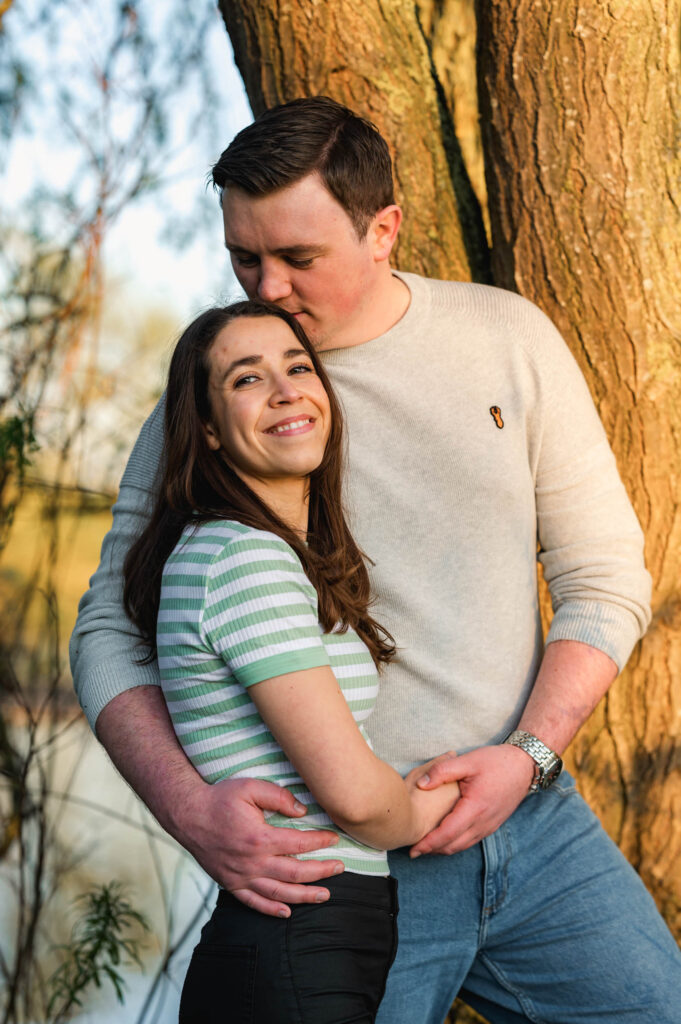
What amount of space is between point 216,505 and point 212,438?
139mm

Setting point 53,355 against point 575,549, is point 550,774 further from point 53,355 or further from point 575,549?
point 53,355

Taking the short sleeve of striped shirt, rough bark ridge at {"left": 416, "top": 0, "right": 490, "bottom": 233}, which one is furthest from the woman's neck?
rough bark ridge at {"left": 416, "top": 0, "right": 490, "bottom": 233}

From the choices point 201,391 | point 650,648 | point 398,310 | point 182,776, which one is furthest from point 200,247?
point 182,776

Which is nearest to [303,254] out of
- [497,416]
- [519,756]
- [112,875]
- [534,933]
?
[497,416]

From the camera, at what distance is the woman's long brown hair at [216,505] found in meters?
1.62

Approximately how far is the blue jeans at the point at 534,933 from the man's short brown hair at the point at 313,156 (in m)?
1.31

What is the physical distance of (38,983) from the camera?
3291mm

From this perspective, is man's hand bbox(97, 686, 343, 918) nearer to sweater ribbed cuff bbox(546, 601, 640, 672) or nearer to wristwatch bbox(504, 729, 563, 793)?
wristwatch bbox(504, 729, 563, 793)

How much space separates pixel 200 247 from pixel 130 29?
2.55ft

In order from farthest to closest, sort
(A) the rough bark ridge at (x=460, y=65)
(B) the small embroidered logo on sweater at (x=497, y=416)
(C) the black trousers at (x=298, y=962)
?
(A) the rough bark ridge at (x=460, y=65) → (B) the small embroidered logo on sweater at (x=497, y=416) → (C) the black trousers at (x=298, y=962)

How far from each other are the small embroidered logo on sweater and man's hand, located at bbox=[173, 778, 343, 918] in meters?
0.93

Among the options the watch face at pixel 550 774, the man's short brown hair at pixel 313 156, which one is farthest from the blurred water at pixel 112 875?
the man's short brown hair at pixel 313 156

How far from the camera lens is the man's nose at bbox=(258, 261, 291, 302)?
1884 mm

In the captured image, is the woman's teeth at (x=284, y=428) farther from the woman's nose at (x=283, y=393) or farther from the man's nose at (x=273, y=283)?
the man's nose at (x=273, y=283)
